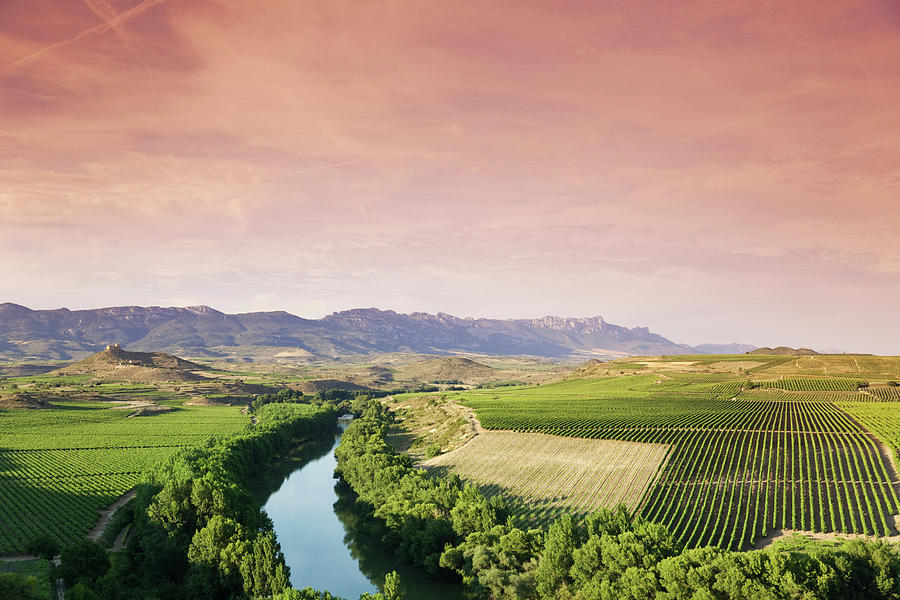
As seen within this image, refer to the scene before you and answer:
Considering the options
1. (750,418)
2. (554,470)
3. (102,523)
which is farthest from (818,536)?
(102,523)

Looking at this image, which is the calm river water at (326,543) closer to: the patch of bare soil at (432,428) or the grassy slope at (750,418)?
the patch of bare soil at (432,428)

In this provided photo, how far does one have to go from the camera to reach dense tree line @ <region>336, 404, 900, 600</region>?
135ft

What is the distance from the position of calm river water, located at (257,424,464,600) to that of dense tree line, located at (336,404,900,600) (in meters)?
2.84

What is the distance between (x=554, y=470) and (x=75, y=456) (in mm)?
101497

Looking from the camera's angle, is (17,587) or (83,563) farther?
(83,563)

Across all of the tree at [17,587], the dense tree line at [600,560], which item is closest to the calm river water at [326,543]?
the dense tree line at [600,560]

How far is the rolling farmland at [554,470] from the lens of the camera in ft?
254

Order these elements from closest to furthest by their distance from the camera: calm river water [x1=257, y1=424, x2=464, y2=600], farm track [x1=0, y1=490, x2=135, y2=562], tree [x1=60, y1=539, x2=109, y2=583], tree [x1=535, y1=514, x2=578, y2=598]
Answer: tree [x1=535, y1=514, x2=578, y2=598], tree [x1=60, y1=539, x2=109, y2=583], farm track [x1=0, y1=490, x2=135, y2=562], calm river water [x1=257, y1=424, x2=464, y2=600]

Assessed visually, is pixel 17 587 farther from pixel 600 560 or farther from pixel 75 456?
pixel 75 456

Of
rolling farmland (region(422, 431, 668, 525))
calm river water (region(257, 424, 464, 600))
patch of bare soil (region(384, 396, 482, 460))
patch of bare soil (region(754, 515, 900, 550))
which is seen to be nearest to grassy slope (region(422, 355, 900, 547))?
patch of bare soil (region(754, 515, 900, 550))

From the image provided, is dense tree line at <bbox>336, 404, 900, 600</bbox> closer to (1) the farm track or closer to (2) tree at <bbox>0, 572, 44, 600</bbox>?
(2) tree at <bbox>0, 572, 44, 600</bbox>

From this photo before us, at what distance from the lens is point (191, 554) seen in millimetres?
54375

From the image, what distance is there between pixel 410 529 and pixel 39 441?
375 ft

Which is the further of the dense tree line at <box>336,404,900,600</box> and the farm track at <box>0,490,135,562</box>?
the farm track at <box>0,490,135,562</box>
